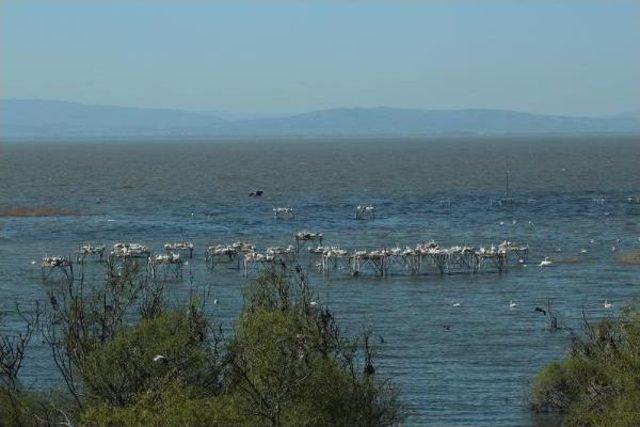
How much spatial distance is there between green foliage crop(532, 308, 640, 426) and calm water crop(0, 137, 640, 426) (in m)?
1.14

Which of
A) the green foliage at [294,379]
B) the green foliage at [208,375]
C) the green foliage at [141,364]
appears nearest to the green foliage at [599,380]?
the green foliage at [208,375]

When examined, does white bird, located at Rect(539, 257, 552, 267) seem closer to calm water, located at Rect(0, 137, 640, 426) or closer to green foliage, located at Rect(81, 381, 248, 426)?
calm water, located at Rect(0, 137, 640, 426)

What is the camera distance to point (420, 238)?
84438 mm

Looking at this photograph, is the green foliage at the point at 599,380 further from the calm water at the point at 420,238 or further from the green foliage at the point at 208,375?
the green foliage at the point at 208,375

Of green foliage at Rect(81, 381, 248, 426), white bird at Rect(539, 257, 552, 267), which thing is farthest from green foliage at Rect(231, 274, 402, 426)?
white bird at Rect(539, 257, 552, 267)

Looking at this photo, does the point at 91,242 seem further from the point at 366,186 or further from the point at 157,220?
the point at 366,186

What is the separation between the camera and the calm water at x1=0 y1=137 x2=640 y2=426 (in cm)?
4566

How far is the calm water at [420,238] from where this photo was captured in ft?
150

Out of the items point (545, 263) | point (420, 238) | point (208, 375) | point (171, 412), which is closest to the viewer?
point (171, 412)

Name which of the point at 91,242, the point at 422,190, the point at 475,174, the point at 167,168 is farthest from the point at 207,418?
the point at 167,168

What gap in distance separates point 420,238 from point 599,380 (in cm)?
4830

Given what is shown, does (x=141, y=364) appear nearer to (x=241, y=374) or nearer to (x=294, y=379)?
(x=241, y=374)

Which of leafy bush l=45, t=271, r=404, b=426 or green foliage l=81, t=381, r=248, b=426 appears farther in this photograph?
leafy bush l=45, t=271, r=404, b=426

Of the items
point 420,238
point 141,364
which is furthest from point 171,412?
point 420,238
